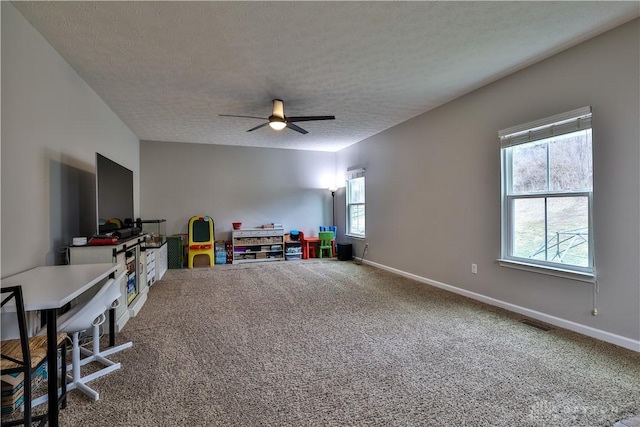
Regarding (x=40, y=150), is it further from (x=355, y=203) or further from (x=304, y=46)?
(x=355, y=203)

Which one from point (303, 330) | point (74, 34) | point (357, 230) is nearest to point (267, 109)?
point (74, 34)

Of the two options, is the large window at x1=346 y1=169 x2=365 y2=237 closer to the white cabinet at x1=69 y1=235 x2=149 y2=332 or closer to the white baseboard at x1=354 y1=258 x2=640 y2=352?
the white baseboard at x1=354 y1=258 x2=640 y2=352

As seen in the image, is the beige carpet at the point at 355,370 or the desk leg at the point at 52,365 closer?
the desk leg at the point at 52,365

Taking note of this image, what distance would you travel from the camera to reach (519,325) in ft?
9.87

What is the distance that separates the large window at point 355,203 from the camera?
6.67 m

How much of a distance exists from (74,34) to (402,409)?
143 inches

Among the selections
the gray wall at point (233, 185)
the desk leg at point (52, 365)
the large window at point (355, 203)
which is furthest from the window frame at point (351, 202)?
the desk leg at point (52, 365)

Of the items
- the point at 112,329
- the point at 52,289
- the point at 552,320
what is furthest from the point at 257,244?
the point at 552,320

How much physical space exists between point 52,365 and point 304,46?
9.11 feet

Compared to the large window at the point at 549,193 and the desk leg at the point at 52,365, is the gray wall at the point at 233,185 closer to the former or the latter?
the large window at the point at 549,193

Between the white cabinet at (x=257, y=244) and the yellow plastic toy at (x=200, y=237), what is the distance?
0.49 metres

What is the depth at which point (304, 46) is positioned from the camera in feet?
9.00

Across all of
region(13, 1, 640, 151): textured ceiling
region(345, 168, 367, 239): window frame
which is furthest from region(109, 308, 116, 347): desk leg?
region(345, 168, 367, 239): window frame

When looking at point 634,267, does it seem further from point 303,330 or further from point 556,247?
point 303,330
